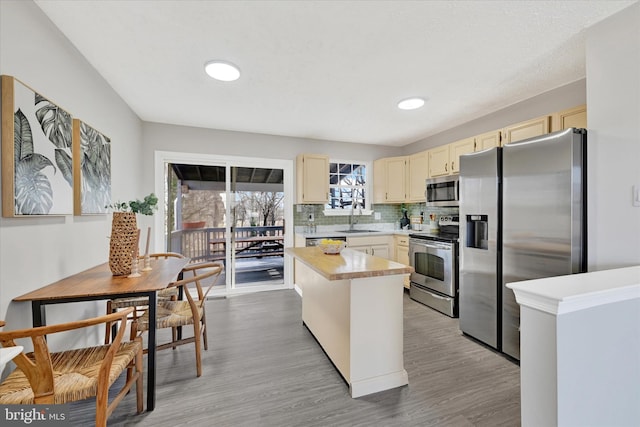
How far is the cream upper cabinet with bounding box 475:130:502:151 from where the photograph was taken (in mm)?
2992

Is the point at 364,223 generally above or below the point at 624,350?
above

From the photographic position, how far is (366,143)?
15.9 feet

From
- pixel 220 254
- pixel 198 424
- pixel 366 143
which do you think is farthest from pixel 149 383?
pixel 366 143

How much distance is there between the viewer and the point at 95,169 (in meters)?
2.20

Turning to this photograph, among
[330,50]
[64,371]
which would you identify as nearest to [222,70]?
[330,50]

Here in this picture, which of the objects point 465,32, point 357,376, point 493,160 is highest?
point 465,32

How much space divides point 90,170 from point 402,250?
3.82 m

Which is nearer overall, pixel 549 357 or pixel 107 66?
pixel 549 357

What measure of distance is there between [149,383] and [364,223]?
387 cm

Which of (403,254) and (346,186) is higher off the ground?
(346,186)

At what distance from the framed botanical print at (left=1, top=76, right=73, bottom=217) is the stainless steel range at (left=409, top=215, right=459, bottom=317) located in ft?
11.9

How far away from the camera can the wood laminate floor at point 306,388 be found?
1619 mm

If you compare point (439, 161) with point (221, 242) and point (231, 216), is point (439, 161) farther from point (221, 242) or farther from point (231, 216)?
point (221, 242)

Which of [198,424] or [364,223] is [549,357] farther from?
[364,223]
